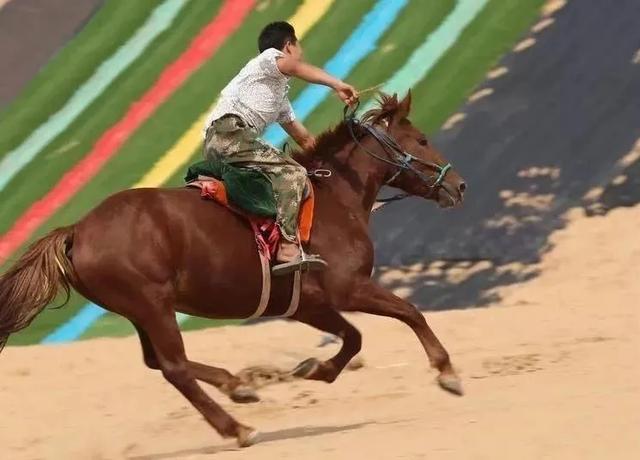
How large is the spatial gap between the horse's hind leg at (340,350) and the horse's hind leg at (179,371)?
2.19 feet

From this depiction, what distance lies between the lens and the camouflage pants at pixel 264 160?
700cm

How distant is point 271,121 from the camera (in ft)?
24.2

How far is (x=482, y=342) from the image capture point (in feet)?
32.0

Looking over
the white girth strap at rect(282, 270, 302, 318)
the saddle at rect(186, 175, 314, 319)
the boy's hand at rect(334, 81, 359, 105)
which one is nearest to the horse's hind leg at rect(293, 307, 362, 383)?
the white girth strap at rect(282, 270, 302, 318)

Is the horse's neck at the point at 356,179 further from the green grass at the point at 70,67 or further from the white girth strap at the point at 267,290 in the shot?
the green grass at the point at 70,67

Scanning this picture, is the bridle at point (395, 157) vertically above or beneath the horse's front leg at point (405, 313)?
above

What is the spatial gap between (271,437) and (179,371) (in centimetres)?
75

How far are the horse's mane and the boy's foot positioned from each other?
2.53ft

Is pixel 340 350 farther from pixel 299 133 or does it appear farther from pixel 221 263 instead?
pixel 299 133

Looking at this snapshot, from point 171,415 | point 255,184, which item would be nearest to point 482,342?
point 171,415

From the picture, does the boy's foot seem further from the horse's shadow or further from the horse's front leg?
the horse's shadow

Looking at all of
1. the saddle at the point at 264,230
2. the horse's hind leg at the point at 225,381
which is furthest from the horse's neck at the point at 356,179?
the horse's hind leg at the point at 225,381

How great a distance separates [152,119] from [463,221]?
4293 millimetres

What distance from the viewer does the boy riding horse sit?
22.9 ft
